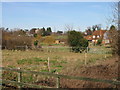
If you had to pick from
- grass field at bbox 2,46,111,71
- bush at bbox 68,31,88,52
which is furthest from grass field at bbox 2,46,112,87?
bush at bbox 68,31,88,52

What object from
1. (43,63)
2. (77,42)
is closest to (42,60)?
(43,63)

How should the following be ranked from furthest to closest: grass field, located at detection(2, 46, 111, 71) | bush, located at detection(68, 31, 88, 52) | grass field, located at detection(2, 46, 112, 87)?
1. bush, located at detection(68, 31, 88, 52)
2. grass field, located at detection(2, 46, 111, 71)
3. grass field, located at detection(2, 46, 112, 87)

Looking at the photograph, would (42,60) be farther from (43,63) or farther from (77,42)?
(77,42)

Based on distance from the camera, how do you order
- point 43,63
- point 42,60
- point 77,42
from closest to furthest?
point 43,63
point 42,60
point 77,42

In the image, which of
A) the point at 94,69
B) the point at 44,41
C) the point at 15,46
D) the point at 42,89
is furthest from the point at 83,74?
the point at 44,41

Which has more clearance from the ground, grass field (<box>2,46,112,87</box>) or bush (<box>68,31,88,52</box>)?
bush (<box>68,31,88,52</box>)

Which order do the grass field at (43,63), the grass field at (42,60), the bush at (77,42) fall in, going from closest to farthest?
the grass field at (43,63)
the grass field at (42,60)
the bush at (77,42)

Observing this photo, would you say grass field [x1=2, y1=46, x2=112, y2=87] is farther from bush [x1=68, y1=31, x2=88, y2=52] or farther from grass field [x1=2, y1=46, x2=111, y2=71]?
bush [x1=68, y1=31, x2=88, y2=52]

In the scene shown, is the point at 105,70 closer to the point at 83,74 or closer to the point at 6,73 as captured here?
the point at 83,74

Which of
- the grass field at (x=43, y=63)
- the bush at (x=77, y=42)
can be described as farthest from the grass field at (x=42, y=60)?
the bush at (x=77, y=42)

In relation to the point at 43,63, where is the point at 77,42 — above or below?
above

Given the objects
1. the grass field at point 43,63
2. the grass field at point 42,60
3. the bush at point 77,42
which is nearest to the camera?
A: the grass field at point 43,63

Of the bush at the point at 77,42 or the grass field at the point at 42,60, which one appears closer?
the grass field at the point at 42,60

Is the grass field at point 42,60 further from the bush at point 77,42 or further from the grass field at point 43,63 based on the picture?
the bush at point 77,42
